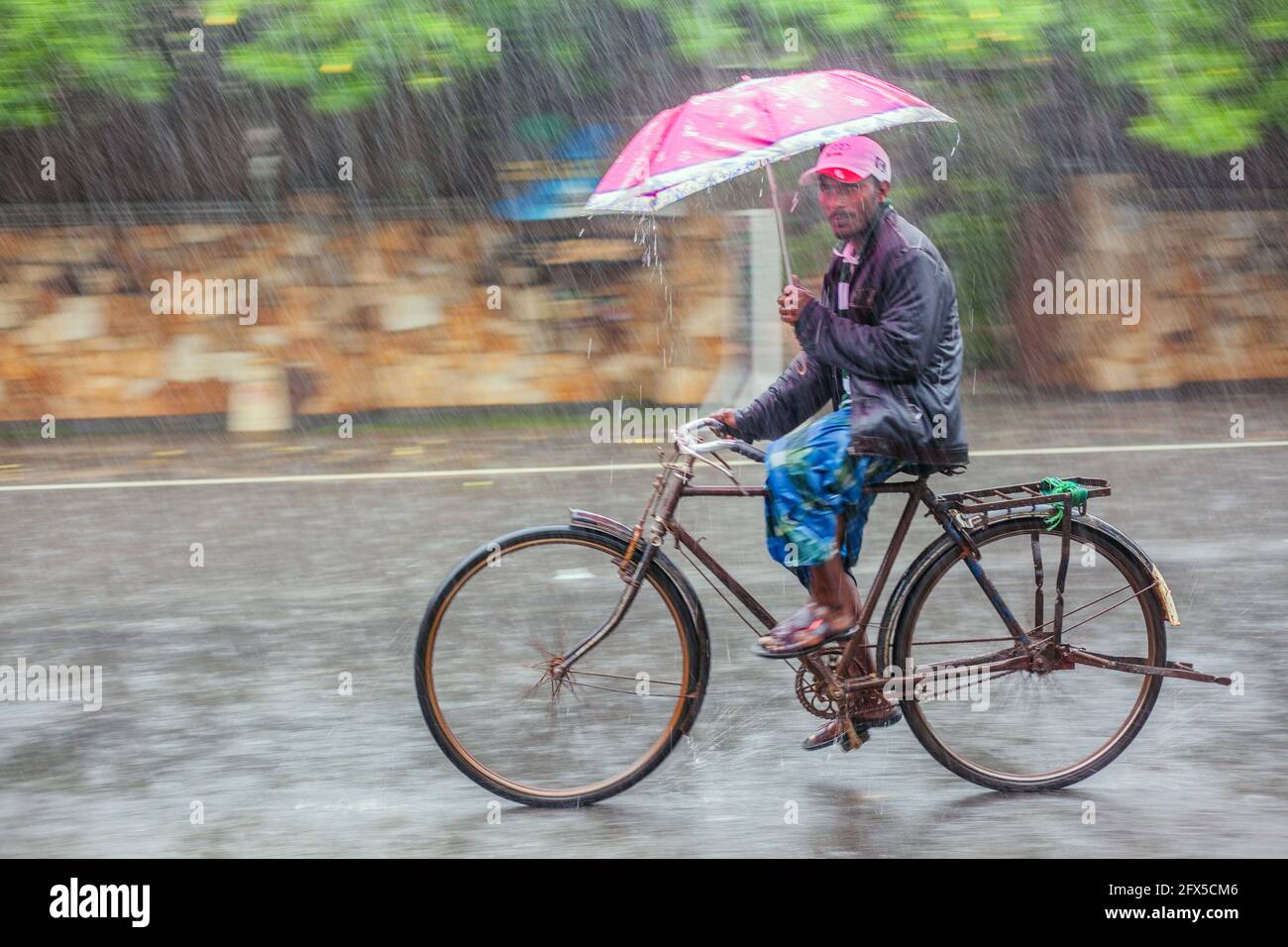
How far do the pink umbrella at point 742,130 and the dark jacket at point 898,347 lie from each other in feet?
1.15

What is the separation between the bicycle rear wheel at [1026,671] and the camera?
4840 mm

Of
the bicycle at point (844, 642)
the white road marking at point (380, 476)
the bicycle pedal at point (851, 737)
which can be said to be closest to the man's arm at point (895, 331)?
the bicycle at point (844, 642)

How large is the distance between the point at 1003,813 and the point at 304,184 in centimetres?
1087

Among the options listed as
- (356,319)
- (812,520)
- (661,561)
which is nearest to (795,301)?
(812,520)

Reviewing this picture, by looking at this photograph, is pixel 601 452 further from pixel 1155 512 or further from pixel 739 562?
pixel 1155 512

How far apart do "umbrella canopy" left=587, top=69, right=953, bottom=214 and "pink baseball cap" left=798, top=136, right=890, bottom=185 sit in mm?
88

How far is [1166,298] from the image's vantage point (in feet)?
44.7

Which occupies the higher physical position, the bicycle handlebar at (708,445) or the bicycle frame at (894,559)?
the bicycle handlebar at (708,445)

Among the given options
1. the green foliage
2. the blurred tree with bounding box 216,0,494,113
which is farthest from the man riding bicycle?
the blurred tree with bounding box 216,0,494,113

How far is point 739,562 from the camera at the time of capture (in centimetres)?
801

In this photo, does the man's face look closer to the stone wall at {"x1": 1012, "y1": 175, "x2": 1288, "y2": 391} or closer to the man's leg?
the man's leg

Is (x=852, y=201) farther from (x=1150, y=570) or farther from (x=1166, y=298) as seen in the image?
(x=1166, y=298)

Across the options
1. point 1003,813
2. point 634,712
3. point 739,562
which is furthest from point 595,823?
point 739,562

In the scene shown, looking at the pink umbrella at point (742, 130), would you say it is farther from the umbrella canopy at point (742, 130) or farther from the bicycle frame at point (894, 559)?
the bicycle frame at point (894, 559)
